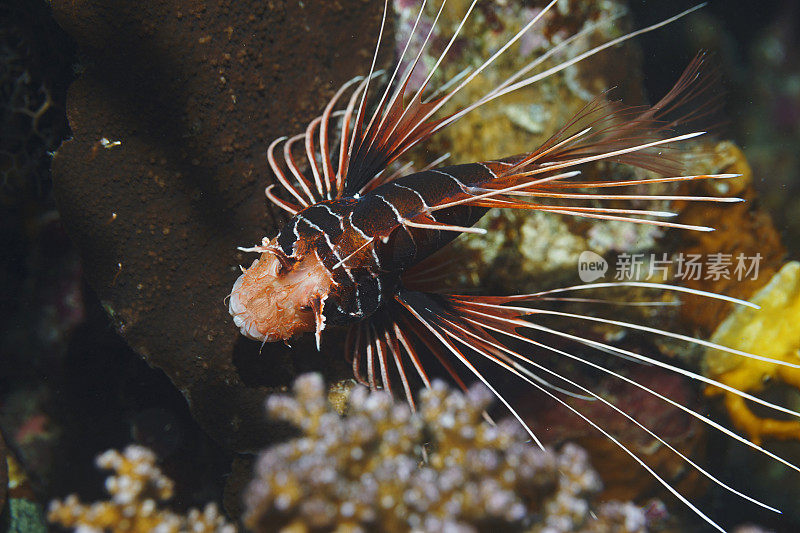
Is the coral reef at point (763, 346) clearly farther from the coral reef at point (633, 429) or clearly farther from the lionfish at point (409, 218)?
the lionfish at point (409, 218)

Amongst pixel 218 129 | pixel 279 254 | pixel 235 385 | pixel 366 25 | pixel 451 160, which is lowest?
pixel 235 385

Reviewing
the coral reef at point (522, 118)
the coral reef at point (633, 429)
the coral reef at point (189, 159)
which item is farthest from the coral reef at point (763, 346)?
the coral reef at point (189, 159)

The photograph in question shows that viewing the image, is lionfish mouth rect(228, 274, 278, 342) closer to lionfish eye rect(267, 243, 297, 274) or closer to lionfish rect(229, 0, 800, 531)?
lionfish rect(229, 0, 800, 531)

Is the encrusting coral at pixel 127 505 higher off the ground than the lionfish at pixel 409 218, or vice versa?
the lionfish at pixel 409 218

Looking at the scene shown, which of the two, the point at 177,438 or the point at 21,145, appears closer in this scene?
the point at 21,145

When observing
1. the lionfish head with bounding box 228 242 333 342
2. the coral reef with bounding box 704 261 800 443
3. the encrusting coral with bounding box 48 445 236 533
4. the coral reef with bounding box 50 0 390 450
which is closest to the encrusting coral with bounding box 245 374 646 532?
the encrusting coral with bounding box 48 445 236 533

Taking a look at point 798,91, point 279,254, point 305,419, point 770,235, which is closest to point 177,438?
point 279,254

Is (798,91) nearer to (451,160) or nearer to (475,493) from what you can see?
(451,160)

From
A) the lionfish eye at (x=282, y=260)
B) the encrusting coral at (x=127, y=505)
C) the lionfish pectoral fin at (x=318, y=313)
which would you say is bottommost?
the encrusting coral at (x=127, y=505)
